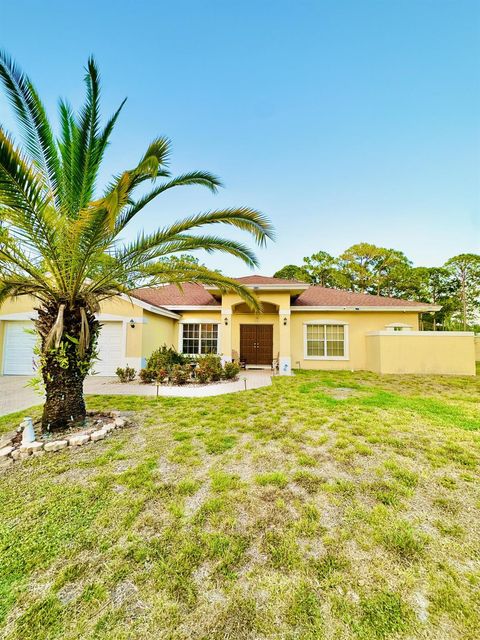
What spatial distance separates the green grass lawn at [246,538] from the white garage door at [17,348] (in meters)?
10.4

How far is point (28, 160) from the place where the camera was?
465 cm

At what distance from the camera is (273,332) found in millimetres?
15609

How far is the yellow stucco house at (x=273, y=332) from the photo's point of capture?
1260 cm

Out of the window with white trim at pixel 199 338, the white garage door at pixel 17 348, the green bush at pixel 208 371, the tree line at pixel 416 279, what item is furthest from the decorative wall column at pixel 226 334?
the tree line at pixel 416 279

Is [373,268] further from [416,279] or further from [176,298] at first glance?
[176,298]

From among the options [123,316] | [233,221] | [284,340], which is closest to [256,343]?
[284,340]

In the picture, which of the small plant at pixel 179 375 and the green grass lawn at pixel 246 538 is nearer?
the green grass lawn at pixel 246 538

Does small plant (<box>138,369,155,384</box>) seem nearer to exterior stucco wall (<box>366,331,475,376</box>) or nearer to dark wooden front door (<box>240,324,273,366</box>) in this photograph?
dark wooden front door (<box>240,324,273,366</box>)

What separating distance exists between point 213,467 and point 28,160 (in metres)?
5.90

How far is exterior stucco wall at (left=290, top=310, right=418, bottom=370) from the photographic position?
49.2 feet

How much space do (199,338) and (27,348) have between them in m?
8.07

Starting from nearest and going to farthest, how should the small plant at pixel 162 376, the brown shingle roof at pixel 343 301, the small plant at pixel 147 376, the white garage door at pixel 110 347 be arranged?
1. the small plant at pixel 162 376
2. the small plant at pixel 147 376
3. the white garage door at pixel 110 347
4. the brown shingle roof at pixel 343 301

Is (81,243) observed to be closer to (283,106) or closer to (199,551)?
(199,551)

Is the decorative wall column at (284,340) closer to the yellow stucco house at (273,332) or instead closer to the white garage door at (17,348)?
the yellow stucco house at (273,332)
